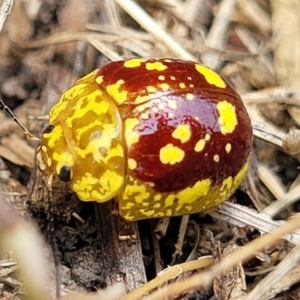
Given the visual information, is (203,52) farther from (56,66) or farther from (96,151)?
(96,151)

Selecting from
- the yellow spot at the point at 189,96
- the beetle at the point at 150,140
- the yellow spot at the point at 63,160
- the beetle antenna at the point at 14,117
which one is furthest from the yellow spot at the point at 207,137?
the beetle antenna at the point at 14,117

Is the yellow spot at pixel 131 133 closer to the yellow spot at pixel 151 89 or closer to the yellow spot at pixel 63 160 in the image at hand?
the yellow spot at pixel 151 89

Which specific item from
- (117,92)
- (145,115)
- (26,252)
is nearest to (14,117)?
(117,92)

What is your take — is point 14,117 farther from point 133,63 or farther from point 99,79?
point 133,63

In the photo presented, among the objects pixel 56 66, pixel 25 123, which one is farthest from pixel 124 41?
pixel 25 123

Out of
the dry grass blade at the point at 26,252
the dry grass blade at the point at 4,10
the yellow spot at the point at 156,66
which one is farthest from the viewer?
the dry grass blade at the point at 4,10

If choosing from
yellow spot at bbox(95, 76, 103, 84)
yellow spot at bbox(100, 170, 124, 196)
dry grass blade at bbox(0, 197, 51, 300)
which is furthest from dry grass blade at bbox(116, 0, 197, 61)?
dry grass blade at bbox(0, 197, 51, 300)

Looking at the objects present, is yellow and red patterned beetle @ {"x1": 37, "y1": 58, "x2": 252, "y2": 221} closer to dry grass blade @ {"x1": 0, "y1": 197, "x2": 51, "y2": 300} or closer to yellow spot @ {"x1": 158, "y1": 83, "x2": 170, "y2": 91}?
yellow spot @ {"x1": 158, "y1": 83, "x2": 170, "y2": 91}
